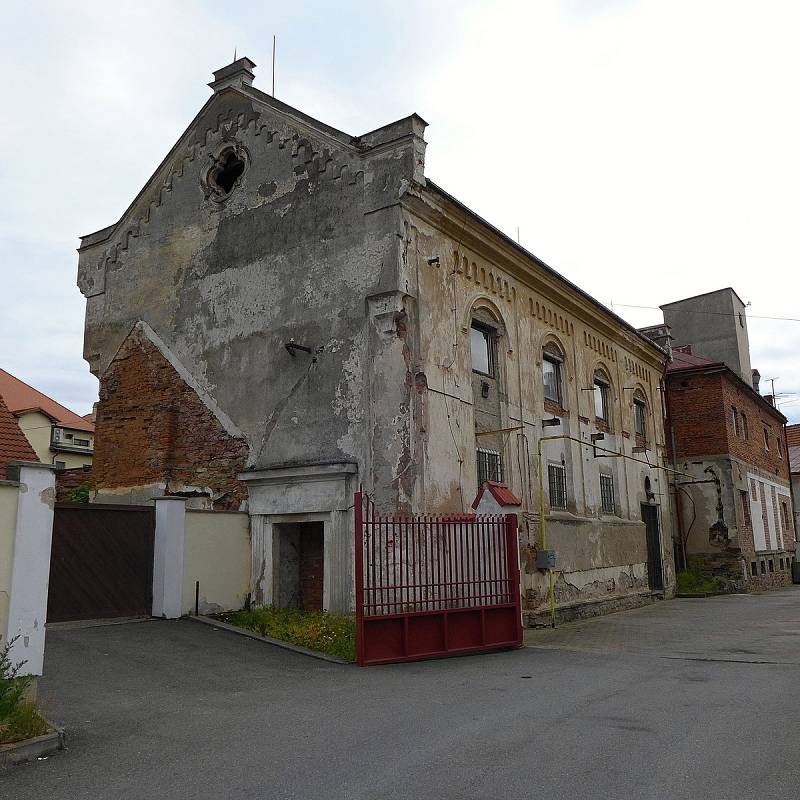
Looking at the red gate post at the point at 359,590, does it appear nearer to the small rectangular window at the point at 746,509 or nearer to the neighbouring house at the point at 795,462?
the small rectangular window at the point at 746,509

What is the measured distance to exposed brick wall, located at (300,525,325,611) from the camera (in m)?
14.2

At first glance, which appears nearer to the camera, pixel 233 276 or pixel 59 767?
pixel 59 767

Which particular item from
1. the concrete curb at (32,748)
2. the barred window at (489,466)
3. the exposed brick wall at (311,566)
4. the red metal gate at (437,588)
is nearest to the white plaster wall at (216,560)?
the exposed brick wall at (311,566)

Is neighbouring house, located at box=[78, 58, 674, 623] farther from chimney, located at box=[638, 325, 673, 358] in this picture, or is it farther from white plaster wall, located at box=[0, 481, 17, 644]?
chimney, located at box=[638, 325, 673, 358]

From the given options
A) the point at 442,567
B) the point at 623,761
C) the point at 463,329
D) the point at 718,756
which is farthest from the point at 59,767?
the point at 463,329

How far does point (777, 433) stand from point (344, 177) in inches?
1087

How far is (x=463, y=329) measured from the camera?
15.2 metres

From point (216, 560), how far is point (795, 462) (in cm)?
4194

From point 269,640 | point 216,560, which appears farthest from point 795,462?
point 269,640

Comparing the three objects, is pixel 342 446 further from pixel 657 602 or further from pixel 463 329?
pixel 657 602

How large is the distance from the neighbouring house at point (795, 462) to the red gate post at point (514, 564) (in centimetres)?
2913

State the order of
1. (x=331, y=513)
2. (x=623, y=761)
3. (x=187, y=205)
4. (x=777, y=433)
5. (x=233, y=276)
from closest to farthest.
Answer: (x=623, y=761) → (x=331, y=513) → (x=233, y=276) → (x=187, y=205) → (x=777, y=433)

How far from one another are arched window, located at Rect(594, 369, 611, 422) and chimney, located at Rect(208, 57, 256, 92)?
37.3 ft

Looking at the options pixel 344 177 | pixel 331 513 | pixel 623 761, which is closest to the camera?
pixel 623 761
